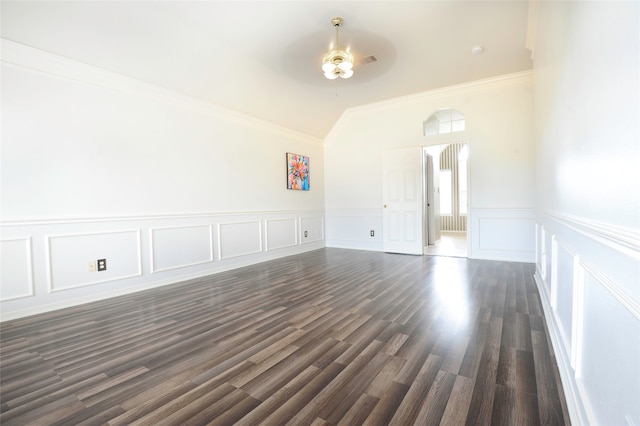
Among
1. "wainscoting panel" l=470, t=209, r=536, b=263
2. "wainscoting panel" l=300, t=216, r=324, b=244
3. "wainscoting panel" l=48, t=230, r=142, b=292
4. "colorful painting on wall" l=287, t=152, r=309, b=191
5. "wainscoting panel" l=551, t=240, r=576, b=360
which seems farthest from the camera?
"wainscoting panel" l=300, t=216, r=324, b=244

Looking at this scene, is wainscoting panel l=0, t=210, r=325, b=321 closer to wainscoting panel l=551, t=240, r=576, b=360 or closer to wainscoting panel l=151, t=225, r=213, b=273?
wainscoting panel l=151, t=225, r=213, b=273

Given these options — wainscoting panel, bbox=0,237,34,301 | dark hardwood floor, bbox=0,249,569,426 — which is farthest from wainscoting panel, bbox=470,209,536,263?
wainscoting panel, bbox=0,237,34,301

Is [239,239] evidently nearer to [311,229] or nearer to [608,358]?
[311,229]

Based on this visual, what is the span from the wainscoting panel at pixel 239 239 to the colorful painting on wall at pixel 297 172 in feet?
4.08

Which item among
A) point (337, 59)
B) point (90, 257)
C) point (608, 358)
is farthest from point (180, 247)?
point (608, 358)

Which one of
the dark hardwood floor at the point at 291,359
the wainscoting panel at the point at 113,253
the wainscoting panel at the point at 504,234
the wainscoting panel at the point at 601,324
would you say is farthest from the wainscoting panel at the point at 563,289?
the wainscoting panel at the point at 113,253

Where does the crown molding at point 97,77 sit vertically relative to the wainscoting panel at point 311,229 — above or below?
above

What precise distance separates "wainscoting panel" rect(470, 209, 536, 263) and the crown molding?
454cm

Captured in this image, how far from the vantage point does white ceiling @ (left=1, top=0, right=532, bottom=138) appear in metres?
2.86

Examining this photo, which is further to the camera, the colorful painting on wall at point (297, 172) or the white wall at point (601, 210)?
the colorful painting on wall at point (297, 172)

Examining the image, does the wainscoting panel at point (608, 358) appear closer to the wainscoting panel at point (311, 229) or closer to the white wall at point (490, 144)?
the white wall at point (490, 144)

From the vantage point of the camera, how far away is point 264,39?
11.7 ft

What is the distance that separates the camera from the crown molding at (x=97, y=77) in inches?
111

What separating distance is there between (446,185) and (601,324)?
32.1 feet
